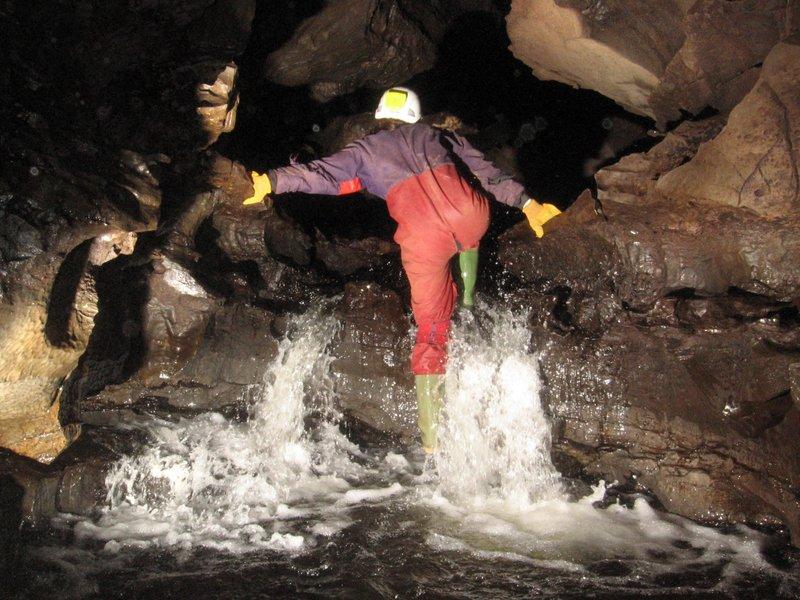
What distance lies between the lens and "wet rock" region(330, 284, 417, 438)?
15.1 ft

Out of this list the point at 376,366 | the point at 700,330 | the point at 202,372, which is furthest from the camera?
the point at 202,372

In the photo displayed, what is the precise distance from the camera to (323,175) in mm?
3723

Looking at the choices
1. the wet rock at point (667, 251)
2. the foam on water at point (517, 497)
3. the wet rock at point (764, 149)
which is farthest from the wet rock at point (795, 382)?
the wet rock at point (764, 149)

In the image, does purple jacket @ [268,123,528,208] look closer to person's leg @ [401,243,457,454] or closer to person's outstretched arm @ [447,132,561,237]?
person's outstretched arm @ [447,132,561,237]

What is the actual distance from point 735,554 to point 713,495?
0.48 metres

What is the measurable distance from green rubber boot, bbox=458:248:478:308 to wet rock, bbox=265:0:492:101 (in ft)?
11.1

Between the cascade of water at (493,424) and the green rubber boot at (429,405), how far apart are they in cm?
11

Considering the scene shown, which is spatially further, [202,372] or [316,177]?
[202,372]

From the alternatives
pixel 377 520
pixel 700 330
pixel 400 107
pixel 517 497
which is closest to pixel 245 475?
pixel 377 520

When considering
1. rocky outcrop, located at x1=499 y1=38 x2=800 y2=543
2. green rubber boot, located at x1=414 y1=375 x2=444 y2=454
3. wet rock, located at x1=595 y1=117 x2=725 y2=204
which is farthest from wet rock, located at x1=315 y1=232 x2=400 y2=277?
wet rock, located at x1=595 y1=117 x2=725 y2=204

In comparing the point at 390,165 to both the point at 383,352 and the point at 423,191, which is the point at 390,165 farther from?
the point at 383,352

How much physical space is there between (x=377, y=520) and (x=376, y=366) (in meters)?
1.26

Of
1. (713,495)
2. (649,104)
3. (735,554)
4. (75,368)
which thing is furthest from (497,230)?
(75,368)

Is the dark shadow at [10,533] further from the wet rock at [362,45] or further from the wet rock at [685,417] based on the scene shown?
the wet rock at [362,45]
